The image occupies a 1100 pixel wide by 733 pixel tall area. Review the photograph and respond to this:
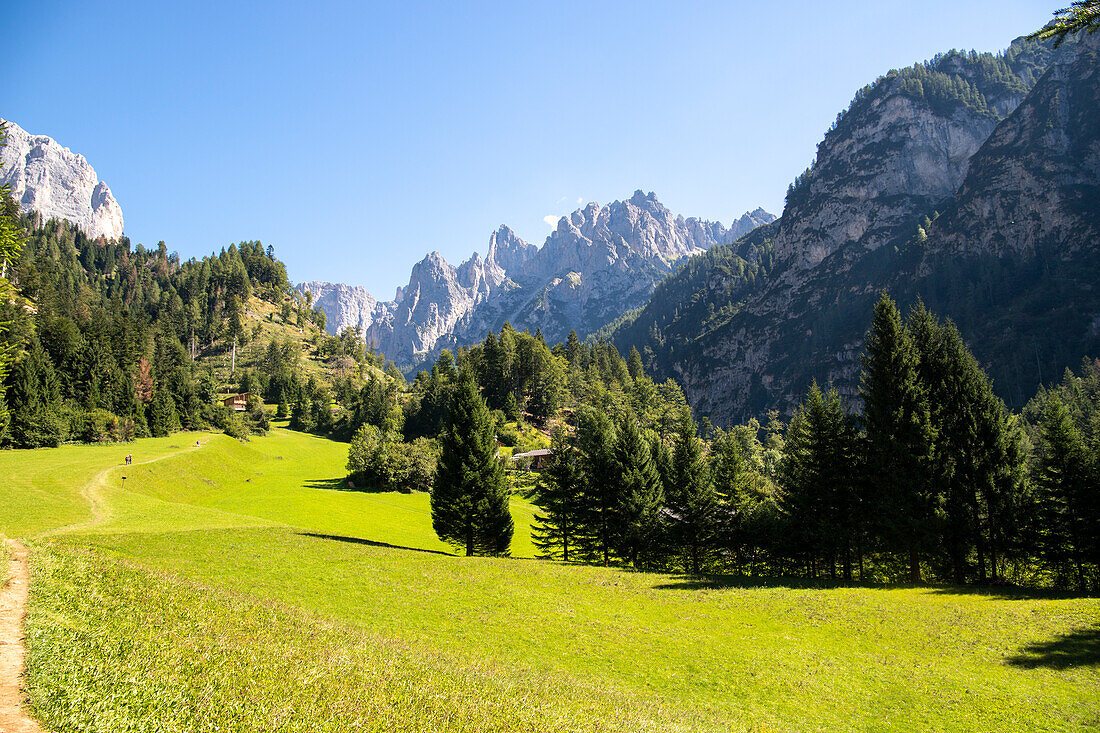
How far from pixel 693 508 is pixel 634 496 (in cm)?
544

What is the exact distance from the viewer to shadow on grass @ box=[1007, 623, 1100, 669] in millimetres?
17047

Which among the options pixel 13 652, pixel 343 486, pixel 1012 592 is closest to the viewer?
pixel 13 652

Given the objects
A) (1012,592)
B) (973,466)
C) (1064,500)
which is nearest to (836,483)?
(973,466)

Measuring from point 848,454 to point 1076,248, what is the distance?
212539mm

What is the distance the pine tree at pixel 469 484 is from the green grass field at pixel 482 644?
4.52 metres

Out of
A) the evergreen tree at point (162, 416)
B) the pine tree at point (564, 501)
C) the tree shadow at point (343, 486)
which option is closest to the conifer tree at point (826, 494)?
the pine tree at point (564, 501)

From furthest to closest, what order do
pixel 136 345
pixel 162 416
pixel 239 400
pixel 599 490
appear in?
pixel 239 400, pixel 136 345, pixel 162 416, pixel 599 490

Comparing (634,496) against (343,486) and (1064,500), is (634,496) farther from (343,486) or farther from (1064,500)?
(343,486)

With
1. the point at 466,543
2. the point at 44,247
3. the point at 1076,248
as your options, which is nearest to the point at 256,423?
the point at 466,543

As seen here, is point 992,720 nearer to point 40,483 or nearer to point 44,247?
point 40,483

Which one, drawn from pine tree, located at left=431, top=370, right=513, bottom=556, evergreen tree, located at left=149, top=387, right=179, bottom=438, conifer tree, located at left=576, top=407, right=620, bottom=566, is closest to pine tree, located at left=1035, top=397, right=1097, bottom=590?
conifer tree, located at left=576, top=407, right=620, bottom=566

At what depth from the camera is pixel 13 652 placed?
962cm

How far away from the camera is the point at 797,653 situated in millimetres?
19406

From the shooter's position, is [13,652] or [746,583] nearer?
[13,652]
